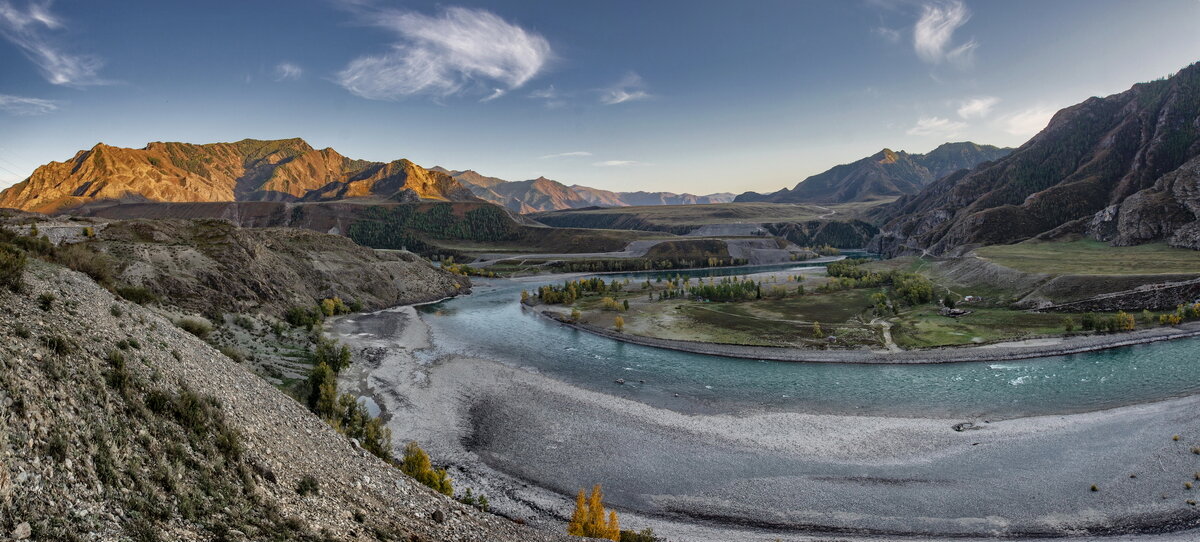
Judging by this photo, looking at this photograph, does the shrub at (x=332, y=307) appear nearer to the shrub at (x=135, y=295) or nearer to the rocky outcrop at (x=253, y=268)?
the rocky outcrop at (x=253, y=268)

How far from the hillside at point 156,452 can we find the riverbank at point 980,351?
47.6 meters

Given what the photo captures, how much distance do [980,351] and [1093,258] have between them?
6606cm

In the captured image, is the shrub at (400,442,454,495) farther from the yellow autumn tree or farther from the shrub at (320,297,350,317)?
the shrub at (320,297,350,317)

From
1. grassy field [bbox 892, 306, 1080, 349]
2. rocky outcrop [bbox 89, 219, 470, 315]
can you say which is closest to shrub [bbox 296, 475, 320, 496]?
rocky outcrop [bbox 89, 219, 470, 315]

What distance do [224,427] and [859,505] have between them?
31479 mm

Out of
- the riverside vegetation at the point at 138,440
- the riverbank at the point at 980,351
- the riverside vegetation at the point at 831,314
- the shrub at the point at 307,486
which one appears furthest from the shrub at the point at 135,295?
the riverbank at the point at 980,351

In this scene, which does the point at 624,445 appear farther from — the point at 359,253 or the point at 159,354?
the point at 359,253

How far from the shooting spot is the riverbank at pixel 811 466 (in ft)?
93.9

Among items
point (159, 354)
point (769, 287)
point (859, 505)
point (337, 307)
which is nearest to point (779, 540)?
point (859, 505)

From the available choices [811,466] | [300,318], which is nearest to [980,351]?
[811,466]

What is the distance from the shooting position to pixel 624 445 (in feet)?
125

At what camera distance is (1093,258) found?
100 metres

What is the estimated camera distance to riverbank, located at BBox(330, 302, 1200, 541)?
93.9 feet

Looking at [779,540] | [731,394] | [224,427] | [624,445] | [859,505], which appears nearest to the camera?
[224,427]
